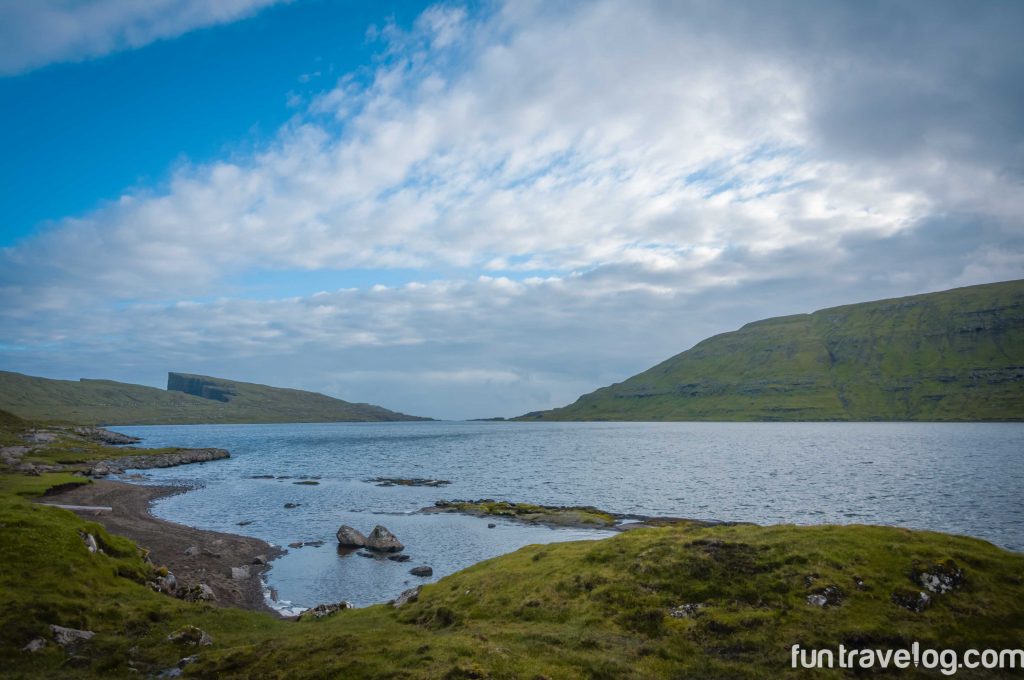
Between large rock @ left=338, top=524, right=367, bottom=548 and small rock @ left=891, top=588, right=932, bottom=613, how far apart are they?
5065cm

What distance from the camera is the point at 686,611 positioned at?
24.5m

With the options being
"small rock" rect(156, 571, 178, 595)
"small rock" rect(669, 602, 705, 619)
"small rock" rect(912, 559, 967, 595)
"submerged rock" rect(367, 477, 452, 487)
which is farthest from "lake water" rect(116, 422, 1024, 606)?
"small rock" rect(912, 559, 967, 595)

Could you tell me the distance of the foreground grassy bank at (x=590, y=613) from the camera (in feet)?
66.6

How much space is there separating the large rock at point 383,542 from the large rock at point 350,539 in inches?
42.9

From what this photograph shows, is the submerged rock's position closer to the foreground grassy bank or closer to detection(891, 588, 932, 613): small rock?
the foreground grassy bank

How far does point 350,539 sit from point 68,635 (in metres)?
38.4

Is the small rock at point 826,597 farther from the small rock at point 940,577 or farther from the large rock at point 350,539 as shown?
the large rock at point 350,539

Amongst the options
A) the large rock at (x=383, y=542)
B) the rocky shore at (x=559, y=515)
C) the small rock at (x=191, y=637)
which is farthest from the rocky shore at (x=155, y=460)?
the small rock at (x=191, y=637)

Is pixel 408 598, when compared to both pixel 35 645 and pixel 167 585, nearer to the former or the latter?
pixel 167 585

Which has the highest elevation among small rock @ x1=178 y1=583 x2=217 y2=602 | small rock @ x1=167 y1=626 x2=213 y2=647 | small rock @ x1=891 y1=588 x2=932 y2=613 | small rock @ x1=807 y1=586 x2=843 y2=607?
small rock @ x1=891 y1=588 x2=932 y2=613

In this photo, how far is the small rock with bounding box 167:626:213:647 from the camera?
23984mm

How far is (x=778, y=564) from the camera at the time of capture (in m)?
26.6

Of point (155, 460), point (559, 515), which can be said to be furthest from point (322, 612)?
point (155, 460)

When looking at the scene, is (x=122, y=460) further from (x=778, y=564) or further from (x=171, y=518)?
(x=778, y=564)
